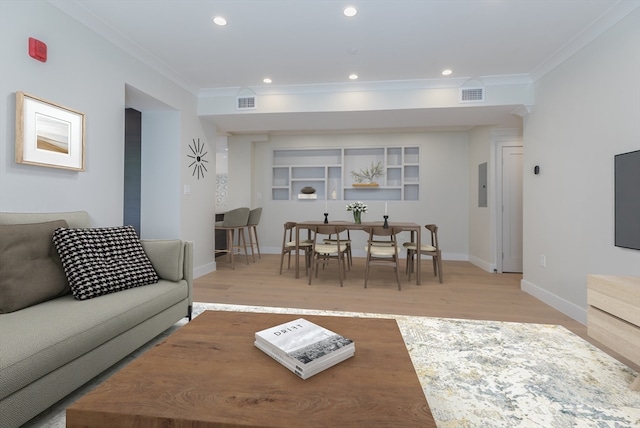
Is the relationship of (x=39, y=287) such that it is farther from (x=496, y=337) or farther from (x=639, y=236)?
(x=639, y=236)

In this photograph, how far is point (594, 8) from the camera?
7.88ft

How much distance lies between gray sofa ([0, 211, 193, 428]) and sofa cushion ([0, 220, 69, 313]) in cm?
6

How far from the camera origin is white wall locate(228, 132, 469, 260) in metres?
5.96

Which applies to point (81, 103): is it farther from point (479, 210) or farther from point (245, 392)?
point (479, 210)

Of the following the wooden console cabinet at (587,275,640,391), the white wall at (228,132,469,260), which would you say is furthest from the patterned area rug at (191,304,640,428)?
the white wall at (228,132,469,260)

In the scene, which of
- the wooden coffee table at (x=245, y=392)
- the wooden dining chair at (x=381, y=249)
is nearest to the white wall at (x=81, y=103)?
the wooden coffee table at (x=245, y=392)

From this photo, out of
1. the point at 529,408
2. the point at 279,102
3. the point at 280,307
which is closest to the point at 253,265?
the point at 280,307

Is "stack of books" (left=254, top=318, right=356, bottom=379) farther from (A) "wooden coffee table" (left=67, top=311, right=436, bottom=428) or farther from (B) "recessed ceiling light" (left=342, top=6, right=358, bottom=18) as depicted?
(B) "recessed ceiling light" (left=342, top=6, right=358, bottom=18)

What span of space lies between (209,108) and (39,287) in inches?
126

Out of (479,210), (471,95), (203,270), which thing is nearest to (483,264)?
(479,210)

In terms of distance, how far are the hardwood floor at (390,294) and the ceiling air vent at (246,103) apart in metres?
2.37

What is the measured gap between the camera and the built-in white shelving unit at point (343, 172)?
20.4 ft

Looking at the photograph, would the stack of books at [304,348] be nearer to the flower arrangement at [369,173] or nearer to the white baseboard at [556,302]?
the white baseboard at [556,302]

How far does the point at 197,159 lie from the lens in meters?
4.25
